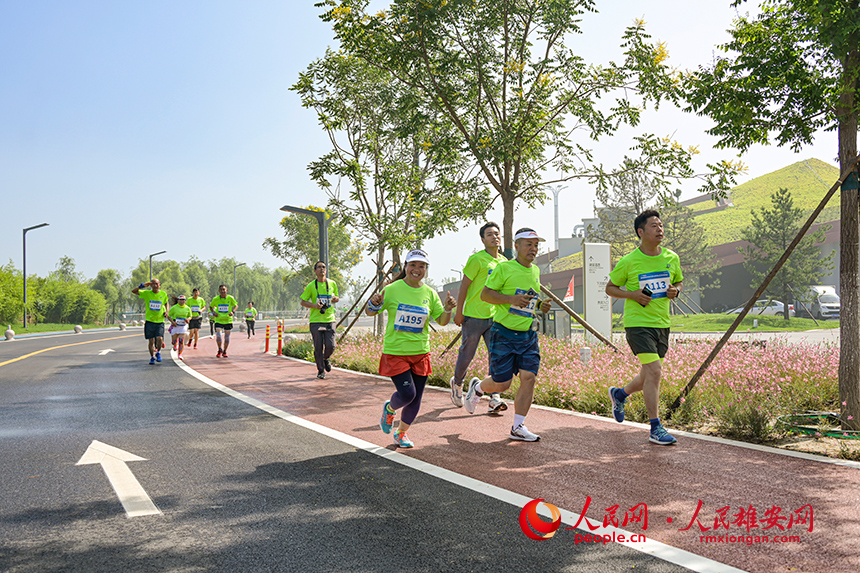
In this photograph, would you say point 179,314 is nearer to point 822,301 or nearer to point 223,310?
point 223,310

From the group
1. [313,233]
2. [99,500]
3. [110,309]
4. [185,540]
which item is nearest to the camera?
[185,540]

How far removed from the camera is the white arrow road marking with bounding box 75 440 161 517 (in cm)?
427

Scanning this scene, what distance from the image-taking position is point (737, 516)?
12.7 feet

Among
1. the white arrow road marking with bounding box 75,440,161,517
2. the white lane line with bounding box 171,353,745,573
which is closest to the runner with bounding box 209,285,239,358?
the white lane line with bounding box 171,353,745,573

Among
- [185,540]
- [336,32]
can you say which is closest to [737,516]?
[185,540]

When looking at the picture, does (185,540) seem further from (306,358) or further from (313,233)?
(313,233)

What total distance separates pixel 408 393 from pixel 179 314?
15.0 m

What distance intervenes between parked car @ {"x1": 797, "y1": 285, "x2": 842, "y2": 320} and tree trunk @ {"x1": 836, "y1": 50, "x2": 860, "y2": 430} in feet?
128

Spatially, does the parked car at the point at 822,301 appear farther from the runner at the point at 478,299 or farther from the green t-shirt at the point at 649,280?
the green t-shirt at the point at 649,280

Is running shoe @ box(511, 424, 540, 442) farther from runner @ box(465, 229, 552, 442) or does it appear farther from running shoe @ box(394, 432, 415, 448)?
running shoe @ box(394, 432, 415, 448)

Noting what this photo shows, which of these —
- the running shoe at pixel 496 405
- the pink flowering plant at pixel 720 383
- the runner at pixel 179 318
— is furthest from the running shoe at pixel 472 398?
the runner at pixel 179 318

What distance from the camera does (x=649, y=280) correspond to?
603 cm

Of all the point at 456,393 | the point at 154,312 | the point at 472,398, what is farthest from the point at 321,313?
the point at 154,312

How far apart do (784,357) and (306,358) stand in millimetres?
11610
